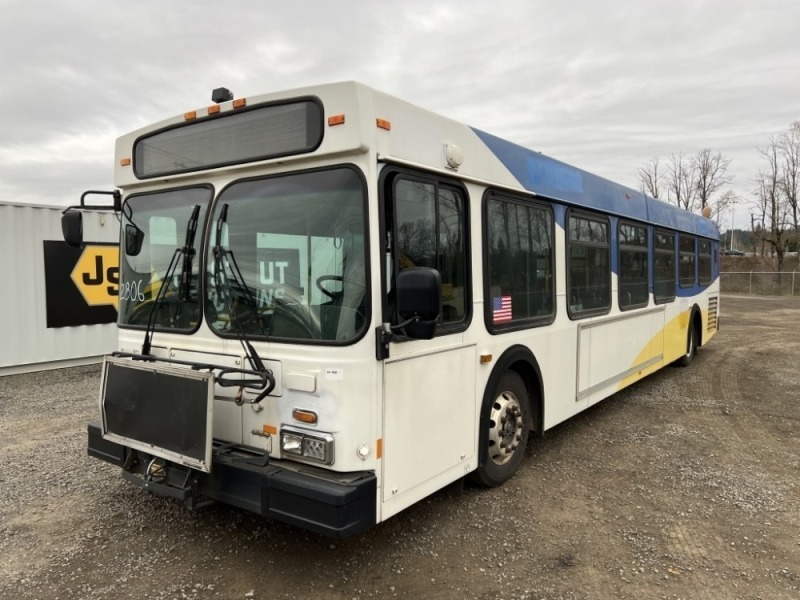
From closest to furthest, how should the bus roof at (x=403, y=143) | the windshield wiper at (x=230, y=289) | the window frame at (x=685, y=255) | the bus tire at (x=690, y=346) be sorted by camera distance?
1. the bus roof at (x=403, y=143)
2. the windshield wiper at (x=230, y=289)
3. the window frame at (x=685, y=255)
4. the bus tire at (x=690, y=346)

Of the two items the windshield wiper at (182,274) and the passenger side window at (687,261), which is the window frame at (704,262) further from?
the windshield wiper at (182,274)

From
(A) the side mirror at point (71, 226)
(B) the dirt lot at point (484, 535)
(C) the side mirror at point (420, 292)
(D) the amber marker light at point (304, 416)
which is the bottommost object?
(B) the dirt lot at point (484, 535)

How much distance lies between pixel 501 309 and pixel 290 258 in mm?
1779

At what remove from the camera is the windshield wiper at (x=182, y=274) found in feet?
11.4

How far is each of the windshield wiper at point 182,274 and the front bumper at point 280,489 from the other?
0.79 metres

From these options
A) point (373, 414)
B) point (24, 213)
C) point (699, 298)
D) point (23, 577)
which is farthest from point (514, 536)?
point (24, 213)

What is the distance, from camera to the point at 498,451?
4.30 metres

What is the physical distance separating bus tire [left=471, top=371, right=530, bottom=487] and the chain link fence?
3273cm

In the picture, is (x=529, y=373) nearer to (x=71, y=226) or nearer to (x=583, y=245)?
(x=583, y=245)

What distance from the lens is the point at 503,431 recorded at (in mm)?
4316

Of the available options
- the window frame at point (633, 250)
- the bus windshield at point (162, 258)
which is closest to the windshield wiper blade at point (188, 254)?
the bus windshield at point (162, 258)

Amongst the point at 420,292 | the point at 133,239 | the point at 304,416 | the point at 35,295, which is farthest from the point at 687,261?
the point at 35,295

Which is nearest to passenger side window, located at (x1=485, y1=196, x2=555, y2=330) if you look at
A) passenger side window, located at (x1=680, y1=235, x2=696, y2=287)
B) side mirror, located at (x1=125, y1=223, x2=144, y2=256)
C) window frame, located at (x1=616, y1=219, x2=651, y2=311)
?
window frame, located at (x1=616, y1=219, x2=651, y2=311)

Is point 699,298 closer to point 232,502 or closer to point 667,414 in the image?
point 667,414
